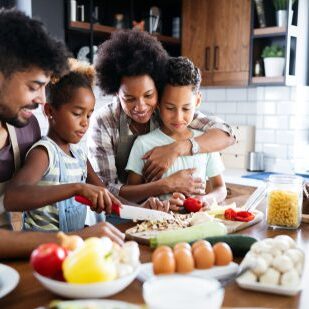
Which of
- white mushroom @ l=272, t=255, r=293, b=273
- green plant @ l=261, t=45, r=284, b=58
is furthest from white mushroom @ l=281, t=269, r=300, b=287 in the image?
green plant @ l=261, t=45, r=284, b=58

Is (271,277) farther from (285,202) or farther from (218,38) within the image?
(218,38)

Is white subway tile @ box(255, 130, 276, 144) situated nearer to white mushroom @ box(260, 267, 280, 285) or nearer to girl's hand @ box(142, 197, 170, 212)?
girl's hand @ box(142, 197, 170, 212)

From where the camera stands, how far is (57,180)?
1458 mm

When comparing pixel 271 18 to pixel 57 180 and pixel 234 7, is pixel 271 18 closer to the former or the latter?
pixel 234 7

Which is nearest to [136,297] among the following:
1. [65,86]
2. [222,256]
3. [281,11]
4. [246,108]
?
[222,256]

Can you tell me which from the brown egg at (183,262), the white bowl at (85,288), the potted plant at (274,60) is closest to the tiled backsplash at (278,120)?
the potted plant at (274,60)

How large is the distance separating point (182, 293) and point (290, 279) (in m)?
0.31

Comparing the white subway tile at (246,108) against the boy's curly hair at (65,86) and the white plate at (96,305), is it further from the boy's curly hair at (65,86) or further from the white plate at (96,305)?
the white plate at (96,305)

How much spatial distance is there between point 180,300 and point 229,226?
706 millimetres

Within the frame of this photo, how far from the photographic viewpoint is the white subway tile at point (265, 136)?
3.50m

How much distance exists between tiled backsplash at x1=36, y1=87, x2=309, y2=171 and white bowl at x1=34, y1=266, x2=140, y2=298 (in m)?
2.65

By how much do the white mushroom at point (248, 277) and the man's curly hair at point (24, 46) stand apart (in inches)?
32.2

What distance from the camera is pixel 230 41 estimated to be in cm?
346

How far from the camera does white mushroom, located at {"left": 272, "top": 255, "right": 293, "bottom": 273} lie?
88cm
